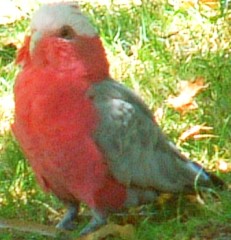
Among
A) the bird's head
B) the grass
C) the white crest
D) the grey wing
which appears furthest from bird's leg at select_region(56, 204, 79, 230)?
the white crest

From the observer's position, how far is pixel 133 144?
12.3 feet

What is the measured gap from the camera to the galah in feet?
11.6

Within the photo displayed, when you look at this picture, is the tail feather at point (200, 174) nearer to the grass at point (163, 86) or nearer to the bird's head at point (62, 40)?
the grass at point (163, 86)

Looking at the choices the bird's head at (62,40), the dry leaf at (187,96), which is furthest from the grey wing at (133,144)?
the dry leaf at (187,96)

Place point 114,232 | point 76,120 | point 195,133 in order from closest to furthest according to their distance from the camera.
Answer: point 76,120 < point 114,232 < point 195,133

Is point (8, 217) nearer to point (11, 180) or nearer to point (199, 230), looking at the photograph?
point (11, 180)

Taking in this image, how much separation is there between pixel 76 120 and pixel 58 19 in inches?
13.5

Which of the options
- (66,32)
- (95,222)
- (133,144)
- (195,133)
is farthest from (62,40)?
(195,133)

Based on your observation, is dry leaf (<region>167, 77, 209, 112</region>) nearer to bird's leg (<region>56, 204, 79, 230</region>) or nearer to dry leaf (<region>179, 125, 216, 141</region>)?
dry leaf (<region>179, 125, 216, 141</region>)

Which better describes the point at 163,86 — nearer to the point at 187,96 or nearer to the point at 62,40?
the point at 187,96

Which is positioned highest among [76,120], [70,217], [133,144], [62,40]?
[62,40]

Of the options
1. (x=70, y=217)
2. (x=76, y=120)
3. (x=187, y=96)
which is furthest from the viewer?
(x=187, y=96)

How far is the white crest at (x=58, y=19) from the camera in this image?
11.8 feet

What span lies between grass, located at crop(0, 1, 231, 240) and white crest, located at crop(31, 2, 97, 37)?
0.70 metres
